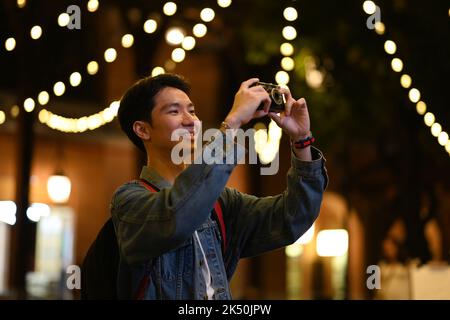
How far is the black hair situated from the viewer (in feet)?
8.73

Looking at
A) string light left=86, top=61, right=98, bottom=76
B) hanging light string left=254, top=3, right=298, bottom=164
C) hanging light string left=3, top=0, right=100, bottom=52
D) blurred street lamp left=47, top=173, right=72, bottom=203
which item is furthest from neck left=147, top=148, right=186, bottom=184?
blurred street lamp left=47, top=173, right=72, bottom=203

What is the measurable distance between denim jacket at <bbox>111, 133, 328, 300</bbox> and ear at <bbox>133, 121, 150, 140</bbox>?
137mm

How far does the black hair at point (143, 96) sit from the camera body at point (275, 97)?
364mm

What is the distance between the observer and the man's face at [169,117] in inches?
101

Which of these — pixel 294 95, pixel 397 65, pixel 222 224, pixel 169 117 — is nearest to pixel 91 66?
pixel 397 65

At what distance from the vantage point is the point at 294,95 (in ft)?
33.0

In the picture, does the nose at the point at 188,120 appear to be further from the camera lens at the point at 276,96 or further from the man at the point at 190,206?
the camera lens at the point at 276,96

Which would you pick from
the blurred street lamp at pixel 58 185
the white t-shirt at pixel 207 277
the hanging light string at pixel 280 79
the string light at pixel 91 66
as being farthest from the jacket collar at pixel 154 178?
the blurred street lamp at pixel 58 185

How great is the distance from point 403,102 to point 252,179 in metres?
5.64

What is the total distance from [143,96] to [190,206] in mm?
616

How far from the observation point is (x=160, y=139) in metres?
2.61

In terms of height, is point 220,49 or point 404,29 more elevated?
point 220,49
